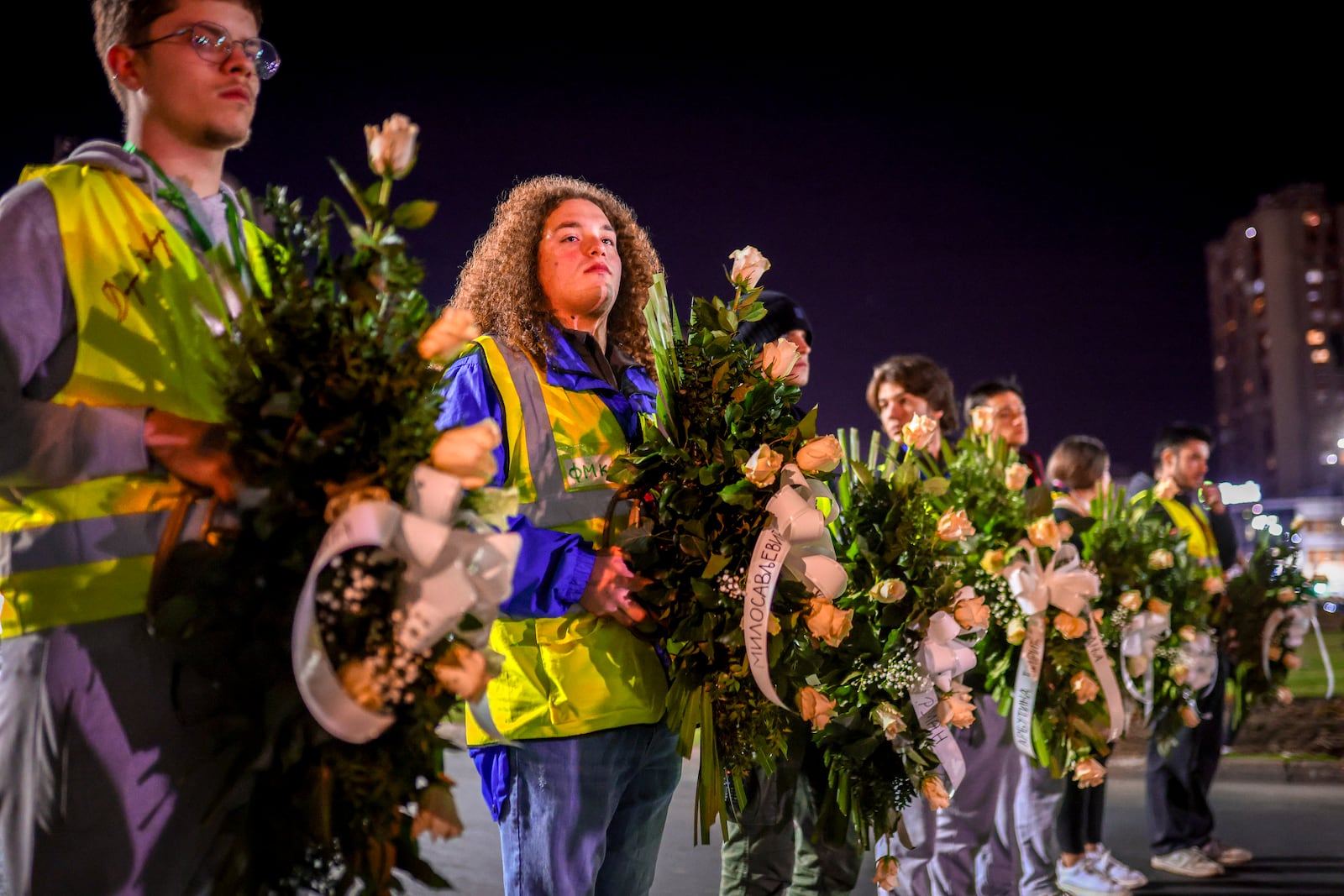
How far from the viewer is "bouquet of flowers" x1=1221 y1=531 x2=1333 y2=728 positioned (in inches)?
289

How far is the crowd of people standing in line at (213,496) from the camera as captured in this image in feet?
5.47

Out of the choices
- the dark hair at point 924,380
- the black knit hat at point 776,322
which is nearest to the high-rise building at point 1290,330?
the dark hair at point 924,380

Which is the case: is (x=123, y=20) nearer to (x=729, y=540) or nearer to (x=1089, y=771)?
(x=729, y=540)

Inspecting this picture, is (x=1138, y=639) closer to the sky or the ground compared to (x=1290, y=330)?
closer to the ground

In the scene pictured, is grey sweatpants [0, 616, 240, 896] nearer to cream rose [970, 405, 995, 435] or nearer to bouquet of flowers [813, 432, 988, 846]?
bouquet of flowers [813, 432, 988, 846]

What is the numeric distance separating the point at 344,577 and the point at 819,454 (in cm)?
129

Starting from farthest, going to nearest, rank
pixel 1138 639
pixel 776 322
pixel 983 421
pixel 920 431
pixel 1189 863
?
pixel 1189 863 → pixel 1138 639 → pixel 983 421 → pixel 776 322 → pixel 920 431

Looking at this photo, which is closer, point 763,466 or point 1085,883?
point 763,466

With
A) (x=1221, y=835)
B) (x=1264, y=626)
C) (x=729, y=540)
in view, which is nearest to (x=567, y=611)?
(x=729, y=540)

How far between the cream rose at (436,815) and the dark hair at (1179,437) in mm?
6841

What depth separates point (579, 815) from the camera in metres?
2.43

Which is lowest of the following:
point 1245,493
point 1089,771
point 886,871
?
point 886,871

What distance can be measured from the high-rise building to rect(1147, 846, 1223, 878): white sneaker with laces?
73440mm

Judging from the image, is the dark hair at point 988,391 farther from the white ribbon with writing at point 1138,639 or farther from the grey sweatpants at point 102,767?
the grey sweatpants at point 102,767
